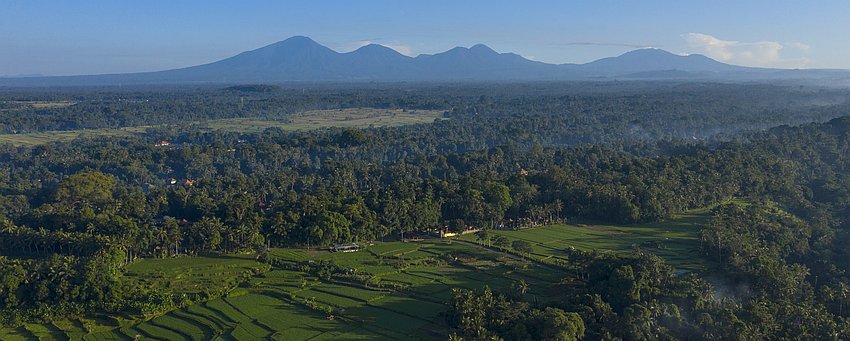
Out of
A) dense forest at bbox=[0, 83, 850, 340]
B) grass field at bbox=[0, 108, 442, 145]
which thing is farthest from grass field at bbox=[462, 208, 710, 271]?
grass field at bbox=[0, 108, 442, 145]

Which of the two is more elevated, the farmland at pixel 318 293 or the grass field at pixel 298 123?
the grass field at pixel 298 123

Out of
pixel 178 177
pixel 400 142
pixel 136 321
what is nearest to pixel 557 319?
pixel 136 321

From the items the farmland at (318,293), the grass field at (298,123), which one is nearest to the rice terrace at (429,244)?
the farmland at (318,293)

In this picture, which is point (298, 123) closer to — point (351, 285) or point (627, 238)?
point (627, 238)

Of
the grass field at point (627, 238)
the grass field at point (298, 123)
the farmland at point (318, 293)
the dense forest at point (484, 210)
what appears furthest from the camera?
the grass field at point (298, 123)

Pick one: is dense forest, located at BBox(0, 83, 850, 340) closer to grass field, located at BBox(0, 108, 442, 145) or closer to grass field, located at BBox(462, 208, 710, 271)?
grass field, located at BBox(462, 208, 710, 271)

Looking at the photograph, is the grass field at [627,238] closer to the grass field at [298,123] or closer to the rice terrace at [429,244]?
the rice terrace at [429,244]
